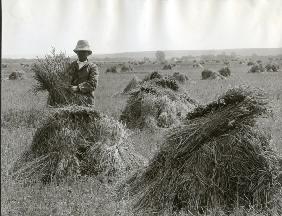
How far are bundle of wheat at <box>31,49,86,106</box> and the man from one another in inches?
2.8

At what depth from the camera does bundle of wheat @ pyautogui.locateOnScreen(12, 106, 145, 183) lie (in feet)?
22.9

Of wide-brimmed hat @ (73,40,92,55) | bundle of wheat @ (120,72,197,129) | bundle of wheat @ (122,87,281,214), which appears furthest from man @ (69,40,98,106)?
bundle of wheat @ (122,87,281,214)

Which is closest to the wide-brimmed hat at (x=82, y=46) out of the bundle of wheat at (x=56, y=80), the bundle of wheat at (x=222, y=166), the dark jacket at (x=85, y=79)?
the dark jacket at (x=85, y=79)

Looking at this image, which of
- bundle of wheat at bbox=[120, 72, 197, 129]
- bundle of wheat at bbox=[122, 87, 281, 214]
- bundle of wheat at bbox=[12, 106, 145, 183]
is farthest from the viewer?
bundle of wheat at bbox=[120, 72, 197, 129]

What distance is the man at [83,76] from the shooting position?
28.4 ft

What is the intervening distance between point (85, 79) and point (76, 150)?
2151 mm

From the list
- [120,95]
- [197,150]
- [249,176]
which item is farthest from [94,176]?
[120,95]

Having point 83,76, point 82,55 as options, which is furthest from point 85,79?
point 82,55

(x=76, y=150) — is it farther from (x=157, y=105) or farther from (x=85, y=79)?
(x=157, y=105)

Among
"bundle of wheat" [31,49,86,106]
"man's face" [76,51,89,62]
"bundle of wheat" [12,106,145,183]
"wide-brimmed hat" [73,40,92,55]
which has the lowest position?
"bundle of wheat" [12,106,145,183]

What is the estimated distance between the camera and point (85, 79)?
905 centimetres

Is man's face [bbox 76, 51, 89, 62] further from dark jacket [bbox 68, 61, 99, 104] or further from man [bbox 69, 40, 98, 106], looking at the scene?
dark jacket [bbox 68, 61, 99, 104]

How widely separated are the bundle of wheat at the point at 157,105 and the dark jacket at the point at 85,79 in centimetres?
291

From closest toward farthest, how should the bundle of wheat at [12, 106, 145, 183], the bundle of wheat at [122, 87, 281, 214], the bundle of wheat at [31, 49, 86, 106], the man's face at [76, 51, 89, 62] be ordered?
Result: the bundle of wheat at [122, 87, 281, 214] < the bundle of wheat at [12, 106, 145, 183] < the bundle of wheat at [31, 49, 86, 106] < the man's face at [76, 51, 89, 62]
